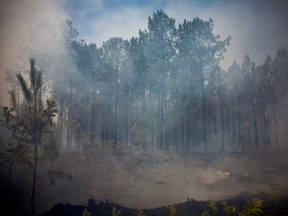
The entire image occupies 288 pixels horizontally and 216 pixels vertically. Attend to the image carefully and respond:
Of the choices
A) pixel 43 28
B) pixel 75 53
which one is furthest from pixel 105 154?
pixel 43 28

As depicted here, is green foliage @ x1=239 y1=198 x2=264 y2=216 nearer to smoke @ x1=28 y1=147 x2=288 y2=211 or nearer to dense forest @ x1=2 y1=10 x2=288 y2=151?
smoke @ x1=28 y1=147 x2=288 y2=211

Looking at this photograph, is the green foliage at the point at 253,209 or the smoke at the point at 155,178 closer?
the green foliage at the point at 253,209

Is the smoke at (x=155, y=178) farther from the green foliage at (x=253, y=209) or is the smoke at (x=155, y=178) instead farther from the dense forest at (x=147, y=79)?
the green foliage at (x=253, y=209)

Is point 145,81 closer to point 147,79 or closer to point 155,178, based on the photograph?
point 147,79

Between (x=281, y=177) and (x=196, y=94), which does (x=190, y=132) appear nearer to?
(x=196, y=94)

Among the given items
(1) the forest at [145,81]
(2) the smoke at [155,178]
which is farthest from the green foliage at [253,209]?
(1) the forest at [145,81]

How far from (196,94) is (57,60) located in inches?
729

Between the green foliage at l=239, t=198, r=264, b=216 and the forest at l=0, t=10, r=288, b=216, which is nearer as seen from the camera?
the green foliage at l=239, t=198, r=264, b=216

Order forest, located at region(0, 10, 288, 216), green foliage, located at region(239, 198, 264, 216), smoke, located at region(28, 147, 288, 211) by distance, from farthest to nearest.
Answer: forest, located at region(0, 10, 288, 216) < smoke, located at region(28, 147, 288, 211) < green foliage, located at region(239, 198, 264, 216)

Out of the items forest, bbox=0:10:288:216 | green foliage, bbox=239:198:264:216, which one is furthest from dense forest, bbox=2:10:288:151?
green foliage, bbox=239:198:264:216

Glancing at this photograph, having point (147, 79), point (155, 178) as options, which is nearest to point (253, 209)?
point (155, 178)

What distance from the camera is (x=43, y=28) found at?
2950 cm

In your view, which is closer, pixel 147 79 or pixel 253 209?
pixel 253 209

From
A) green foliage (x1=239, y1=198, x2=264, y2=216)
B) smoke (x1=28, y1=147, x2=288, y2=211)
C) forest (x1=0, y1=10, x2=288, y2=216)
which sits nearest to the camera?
green foliage (x1=239, y1=198, x2=264, y2=216)
